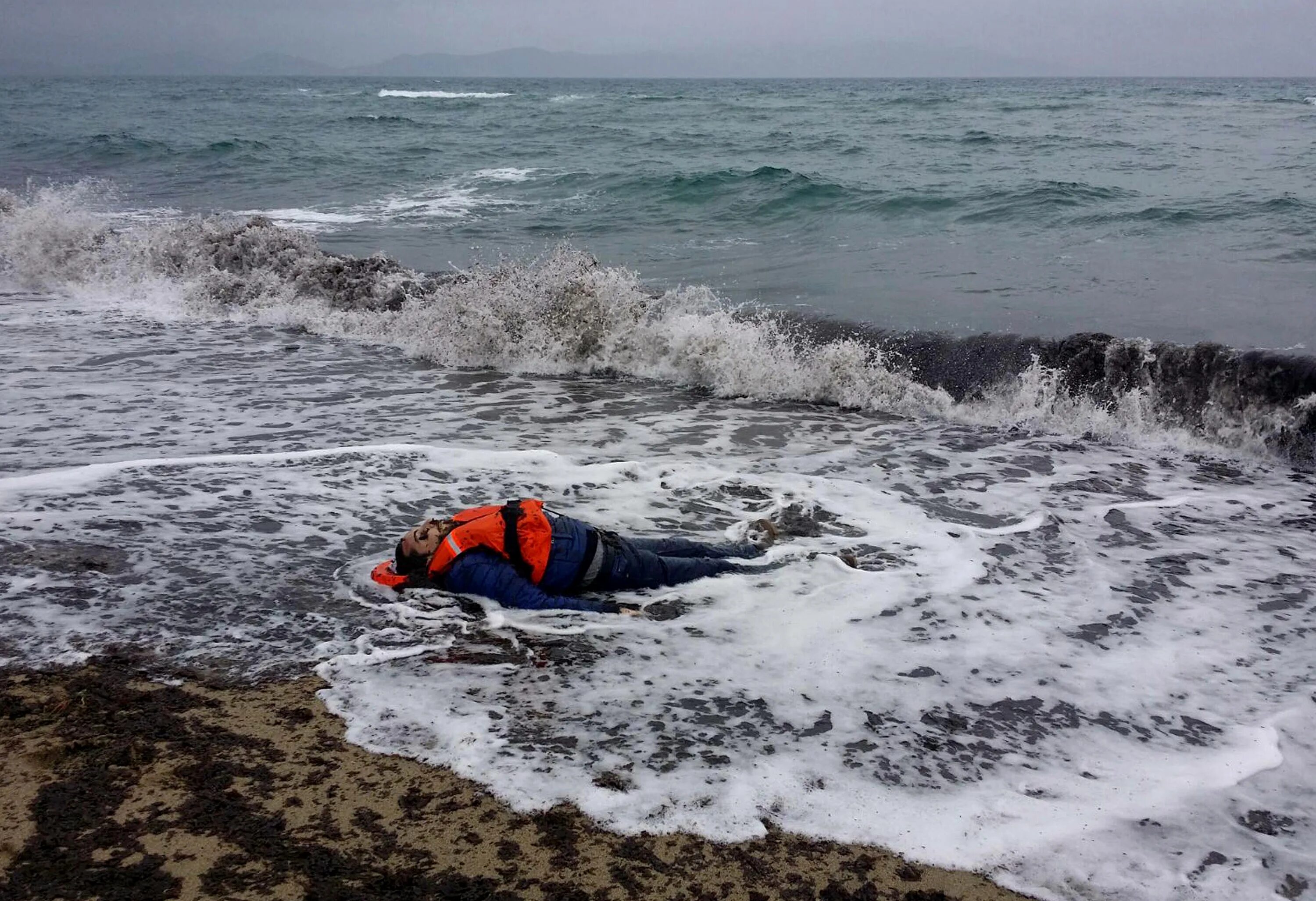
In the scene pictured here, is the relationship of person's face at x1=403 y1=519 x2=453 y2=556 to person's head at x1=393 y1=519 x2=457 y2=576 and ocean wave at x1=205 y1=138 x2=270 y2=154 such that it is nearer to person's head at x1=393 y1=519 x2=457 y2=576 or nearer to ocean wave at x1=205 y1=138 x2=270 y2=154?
person's head at x1=393 y1=519 x2=457 y2=576

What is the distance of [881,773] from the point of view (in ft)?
11.7

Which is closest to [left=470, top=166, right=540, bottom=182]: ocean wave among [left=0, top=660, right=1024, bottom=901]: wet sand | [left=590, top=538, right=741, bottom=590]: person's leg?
[left=590, top=538, right=741, bottom=590]: person's leg

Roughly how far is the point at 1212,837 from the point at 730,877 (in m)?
1.69

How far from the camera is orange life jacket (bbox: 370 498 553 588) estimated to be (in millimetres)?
4840

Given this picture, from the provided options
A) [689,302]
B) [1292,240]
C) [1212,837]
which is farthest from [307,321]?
[1292,240]

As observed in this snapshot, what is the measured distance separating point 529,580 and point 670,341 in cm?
574

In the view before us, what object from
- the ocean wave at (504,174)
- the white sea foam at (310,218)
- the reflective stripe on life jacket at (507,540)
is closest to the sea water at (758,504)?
the reflective stripe on life jacket at (507,540)

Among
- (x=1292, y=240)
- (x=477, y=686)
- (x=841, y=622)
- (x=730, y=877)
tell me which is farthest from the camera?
(x=1292, y=240)

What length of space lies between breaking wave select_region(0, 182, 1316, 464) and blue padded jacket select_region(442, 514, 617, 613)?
4.59 metres

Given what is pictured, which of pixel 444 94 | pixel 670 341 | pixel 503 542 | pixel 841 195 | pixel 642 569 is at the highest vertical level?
pixel 444 94

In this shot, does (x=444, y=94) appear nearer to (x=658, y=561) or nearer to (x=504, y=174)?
(x=504, y=174)

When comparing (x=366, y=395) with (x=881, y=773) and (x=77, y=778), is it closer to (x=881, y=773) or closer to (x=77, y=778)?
(x=77, y=778)

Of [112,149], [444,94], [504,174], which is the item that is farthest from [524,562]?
[444,94]

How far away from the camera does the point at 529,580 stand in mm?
4859
